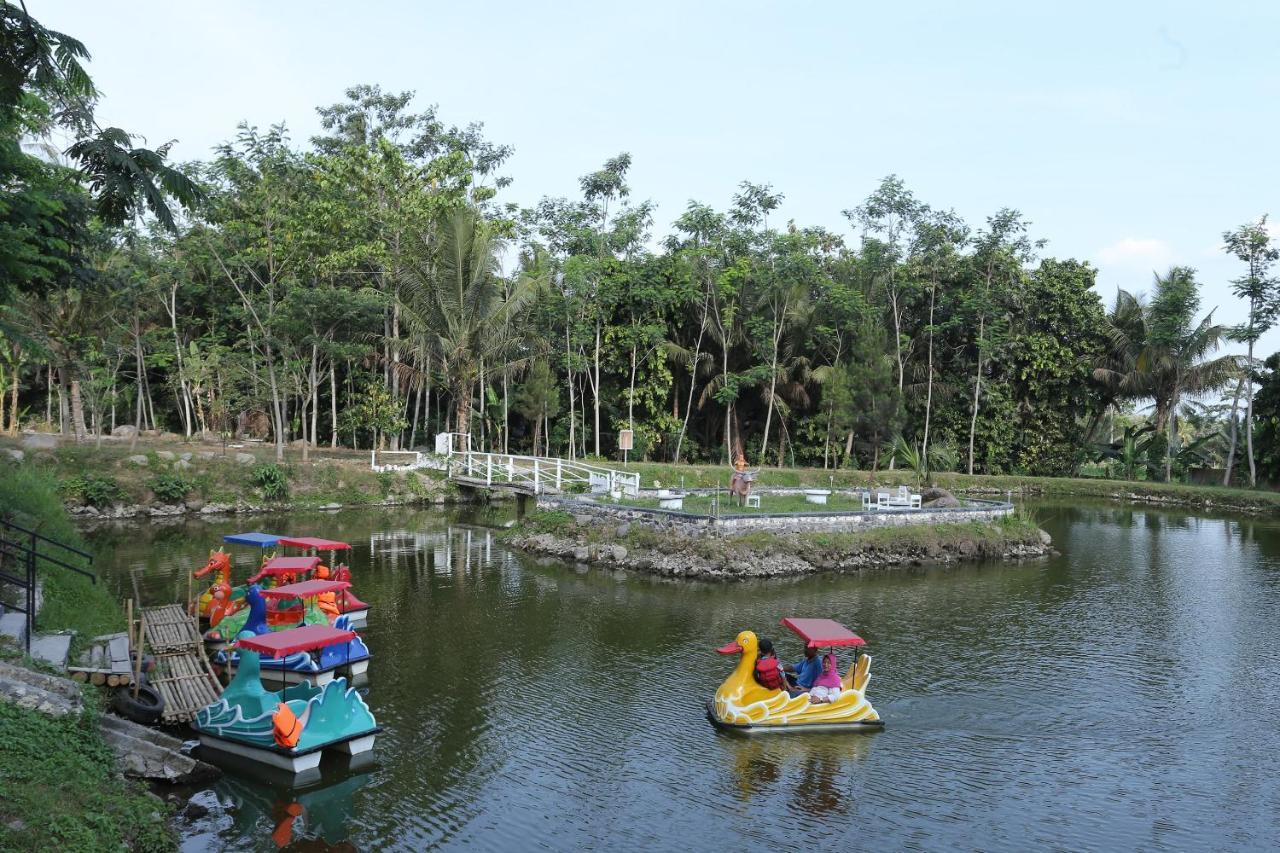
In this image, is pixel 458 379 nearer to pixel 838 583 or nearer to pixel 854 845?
pixel 838 583

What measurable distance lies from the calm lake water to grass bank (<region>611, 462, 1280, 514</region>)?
16011mm

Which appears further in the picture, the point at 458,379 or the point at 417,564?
the point at 458,379

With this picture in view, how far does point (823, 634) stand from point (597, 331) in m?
33.9

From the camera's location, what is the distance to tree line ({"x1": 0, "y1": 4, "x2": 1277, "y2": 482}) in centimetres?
3925

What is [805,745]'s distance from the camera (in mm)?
13570

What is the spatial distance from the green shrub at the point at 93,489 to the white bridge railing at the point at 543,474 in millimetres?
13254

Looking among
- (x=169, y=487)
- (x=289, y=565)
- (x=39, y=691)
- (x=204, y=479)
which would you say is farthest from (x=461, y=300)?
(x=39, y=691)

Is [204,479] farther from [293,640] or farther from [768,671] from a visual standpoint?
[768,671]

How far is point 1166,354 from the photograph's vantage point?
51.7m

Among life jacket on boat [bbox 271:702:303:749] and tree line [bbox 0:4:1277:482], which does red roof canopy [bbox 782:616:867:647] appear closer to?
life jacket on boat [bbox 271:702:303:749]

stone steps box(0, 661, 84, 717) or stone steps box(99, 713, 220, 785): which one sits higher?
stone steps box(0, 661, 84, 717)

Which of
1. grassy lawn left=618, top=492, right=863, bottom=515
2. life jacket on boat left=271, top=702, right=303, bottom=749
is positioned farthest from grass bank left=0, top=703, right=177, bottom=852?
grassy lawn left=618, top=492, right=863, bottom=515

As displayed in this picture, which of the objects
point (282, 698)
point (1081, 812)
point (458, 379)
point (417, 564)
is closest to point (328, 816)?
point (282, 698)

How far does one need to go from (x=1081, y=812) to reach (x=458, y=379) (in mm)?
31383
